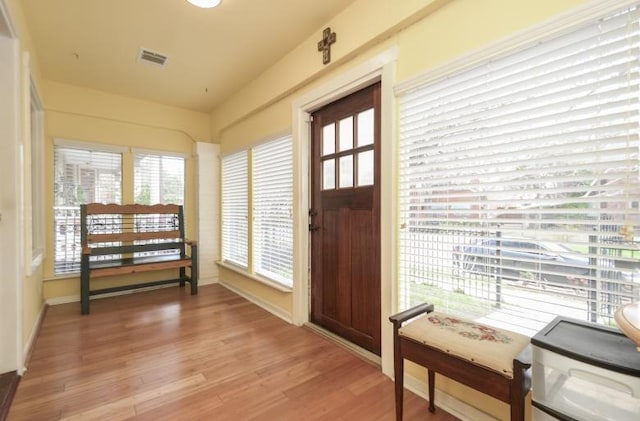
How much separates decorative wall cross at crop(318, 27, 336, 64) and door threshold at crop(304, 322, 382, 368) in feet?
7.47

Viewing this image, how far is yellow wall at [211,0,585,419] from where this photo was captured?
1488mm

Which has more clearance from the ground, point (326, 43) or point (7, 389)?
point (326, 43)

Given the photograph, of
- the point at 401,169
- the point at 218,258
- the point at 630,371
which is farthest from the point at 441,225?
the point at 218,258

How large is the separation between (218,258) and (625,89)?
452cm

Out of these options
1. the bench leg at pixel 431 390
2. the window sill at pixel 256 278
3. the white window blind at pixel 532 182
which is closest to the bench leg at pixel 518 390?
the white window blind at pixel 532 182

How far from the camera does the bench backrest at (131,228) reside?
3564 millimetres

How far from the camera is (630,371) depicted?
86cm

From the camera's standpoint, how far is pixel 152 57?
2.98 m

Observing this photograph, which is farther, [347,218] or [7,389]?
[347,218]

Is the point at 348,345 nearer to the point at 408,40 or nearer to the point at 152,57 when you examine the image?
the point at 408,40

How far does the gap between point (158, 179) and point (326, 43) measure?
10.4 feet

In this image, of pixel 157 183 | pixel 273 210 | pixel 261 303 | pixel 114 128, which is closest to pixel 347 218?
pixel 273 210

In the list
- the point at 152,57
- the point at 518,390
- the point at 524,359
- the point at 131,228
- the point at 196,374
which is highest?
the point at 152,57

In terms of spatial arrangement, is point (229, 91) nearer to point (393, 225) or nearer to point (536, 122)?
point (393, 225)
